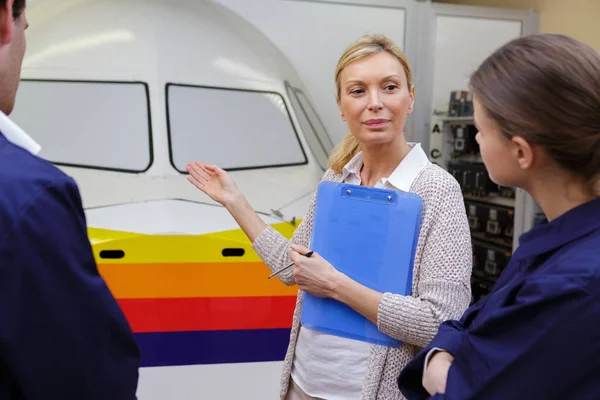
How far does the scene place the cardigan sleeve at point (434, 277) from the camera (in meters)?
1.15

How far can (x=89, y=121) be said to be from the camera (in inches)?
102

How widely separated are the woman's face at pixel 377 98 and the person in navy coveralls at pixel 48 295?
0.71 meters

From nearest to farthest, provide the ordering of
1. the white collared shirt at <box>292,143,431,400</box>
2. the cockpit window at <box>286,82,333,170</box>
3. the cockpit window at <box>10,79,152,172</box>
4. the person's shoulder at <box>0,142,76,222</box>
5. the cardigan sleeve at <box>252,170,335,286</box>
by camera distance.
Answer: the person's shoulder at <box>0,142,76,222</box> → the white collared shirt at <box>292,143,431,400</box> → the cardigan sleeve at <box>252,170,335,286</box> → the cockpit window at <box>10,79,152,172</box> → the cockpit window at <box>286,82,333,170</box>

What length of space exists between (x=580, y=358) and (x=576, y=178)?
26cm

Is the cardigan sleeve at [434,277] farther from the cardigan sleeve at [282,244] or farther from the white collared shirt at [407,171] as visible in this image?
the cardigan sleeve at [282,244]

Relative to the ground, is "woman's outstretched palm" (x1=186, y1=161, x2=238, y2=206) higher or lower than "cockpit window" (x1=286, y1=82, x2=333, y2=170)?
lower

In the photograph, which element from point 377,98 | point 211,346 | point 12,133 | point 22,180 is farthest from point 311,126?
point 22,180

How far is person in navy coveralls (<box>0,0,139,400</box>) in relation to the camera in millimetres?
718

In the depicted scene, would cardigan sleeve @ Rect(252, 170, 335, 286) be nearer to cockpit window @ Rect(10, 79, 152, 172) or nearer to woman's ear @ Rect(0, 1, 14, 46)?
woman's ear @ Rect(0, 1, 14, 46)

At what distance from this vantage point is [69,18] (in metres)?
2.79

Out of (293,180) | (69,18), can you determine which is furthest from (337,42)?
(69,18)

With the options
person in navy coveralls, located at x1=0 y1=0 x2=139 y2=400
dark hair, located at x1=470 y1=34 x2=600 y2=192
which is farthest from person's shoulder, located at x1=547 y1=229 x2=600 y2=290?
person in navy coveralls, located at x1=0 y1=0 x2=139 y2=400

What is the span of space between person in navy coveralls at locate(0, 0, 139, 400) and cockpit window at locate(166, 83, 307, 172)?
1.73m

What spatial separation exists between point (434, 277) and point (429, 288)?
24mm
